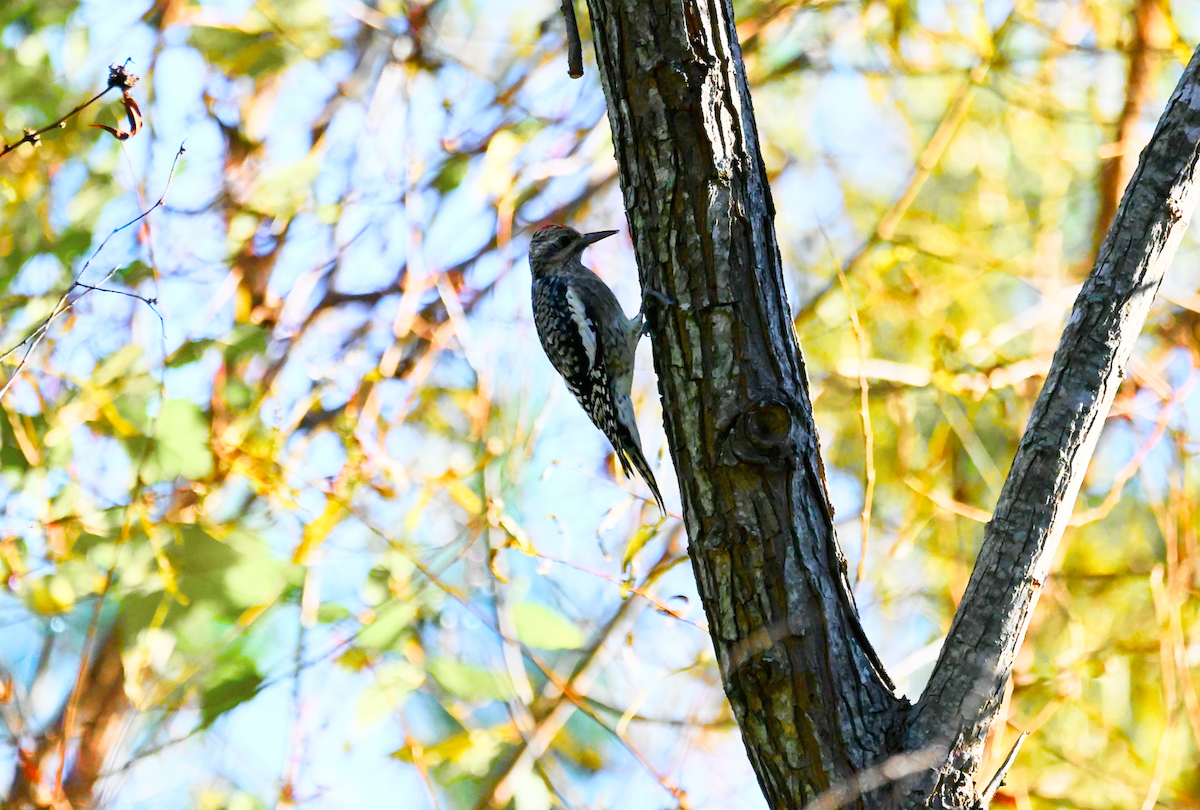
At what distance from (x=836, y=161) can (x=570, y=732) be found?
3.10 metres

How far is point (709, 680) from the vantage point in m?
4.50

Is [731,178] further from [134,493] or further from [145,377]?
[145,377]

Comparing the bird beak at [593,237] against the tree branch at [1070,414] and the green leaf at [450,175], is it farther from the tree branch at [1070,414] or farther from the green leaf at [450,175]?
the tree branch at [1070,414]

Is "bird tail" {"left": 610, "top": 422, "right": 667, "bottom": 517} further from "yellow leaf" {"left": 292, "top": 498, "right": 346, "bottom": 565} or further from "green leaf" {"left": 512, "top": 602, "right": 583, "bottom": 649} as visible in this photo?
"yellow leaf" {"left": 292, "top": 498, "right": 346, "bottom": 565}

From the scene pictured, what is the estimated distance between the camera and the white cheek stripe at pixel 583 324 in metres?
4.37

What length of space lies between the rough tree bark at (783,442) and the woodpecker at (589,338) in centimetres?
182

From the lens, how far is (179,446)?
15.6 feet

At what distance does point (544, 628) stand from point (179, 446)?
73.8 inches

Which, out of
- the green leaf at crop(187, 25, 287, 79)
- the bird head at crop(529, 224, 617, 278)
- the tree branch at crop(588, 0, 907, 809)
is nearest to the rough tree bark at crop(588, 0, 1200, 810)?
the tree branch at crop(588, 0, 907, 809)

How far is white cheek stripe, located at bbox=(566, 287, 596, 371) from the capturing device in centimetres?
437

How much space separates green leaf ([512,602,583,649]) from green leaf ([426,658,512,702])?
0.82 ft

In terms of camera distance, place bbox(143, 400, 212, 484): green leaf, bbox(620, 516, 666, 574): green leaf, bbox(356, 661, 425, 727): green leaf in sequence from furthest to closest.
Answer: bbox(143, 400, 212, 484): green leaf → bbox(356, 661, 425, 727): green leaf → bbox(620, 516, 666, 574): green leaf

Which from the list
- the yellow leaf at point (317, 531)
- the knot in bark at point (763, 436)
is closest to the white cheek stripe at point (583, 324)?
the yellow leaf at point (317, 531)

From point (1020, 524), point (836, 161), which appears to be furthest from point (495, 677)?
point (836, 161)
